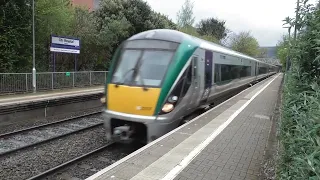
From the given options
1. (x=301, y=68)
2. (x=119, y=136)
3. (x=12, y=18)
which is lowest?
(x=119, y=136)

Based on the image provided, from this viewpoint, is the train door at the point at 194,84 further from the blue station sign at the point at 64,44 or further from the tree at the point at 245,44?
the tree at the point at 245,44

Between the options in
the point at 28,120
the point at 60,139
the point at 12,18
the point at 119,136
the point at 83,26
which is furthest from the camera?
the point at 83,26

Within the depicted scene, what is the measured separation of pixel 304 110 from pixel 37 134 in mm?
9167

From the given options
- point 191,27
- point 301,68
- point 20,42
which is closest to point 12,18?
point 20,42

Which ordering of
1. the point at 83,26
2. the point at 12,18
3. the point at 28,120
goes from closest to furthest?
the point at 28,120 → the point at 12,18 → the point at 83,26

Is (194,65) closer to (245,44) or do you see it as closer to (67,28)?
(67,28)

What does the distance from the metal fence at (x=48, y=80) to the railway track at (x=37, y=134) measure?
667 cm

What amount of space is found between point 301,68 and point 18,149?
720 cm

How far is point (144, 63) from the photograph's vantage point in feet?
27.9

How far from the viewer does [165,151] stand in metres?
6.06

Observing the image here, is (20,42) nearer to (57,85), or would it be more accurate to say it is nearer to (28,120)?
(57,85)

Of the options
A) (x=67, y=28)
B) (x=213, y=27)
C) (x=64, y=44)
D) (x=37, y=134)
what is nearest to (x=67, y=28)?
(x=67, y=28)

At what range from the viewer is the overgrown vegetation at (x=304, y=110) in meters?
2.25

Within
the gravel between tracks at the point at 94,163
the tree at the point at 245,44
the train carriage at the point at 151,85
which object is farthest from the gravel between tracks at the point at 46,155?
the tree at the point at 245,44
